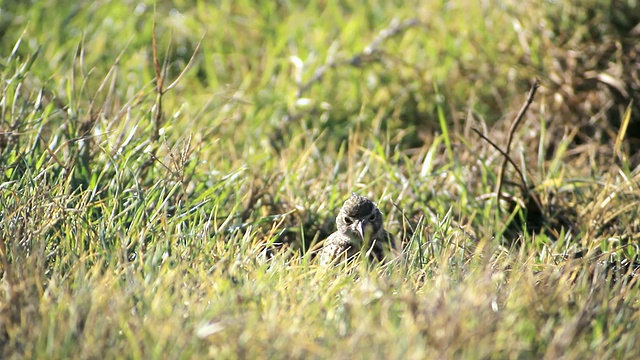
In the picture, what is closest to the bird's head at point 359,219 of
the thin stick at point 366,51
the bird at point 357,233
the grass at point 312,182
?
the bird at point 357,233

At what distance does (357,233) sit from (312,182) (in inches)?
35.8

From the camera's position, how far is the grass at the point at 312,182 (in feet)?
8.50

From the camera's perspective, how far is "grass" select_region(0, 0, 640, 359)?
8.50 feet

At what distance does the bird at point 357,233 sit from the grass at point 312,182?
0.15 metres

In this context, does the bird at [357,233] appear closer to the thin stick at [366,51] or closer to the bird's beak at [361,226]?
the bird's beak at [361,226]

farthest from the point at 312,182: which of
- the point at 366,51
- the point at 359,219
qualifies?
the point at 366,51

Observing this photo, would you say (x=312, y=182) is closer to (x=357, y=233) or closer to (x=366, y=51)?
(x=357, y=233)

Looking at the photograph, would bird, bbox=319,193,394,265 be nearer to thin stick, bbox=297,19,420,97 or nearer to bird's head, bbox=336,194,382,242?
bird's head, bbox=336,194,382,242

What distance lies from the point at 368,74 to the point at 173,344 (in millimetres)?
3644

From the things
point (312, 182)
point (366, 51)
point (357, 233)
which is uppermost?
point (366, 51)

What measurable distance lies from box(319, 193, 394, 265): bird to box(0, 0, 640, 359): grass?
151mm

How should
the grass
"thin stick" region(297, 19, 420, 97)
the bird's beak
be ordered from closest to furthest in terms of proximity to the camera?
the grass, the bird's beak, "thin stick" region(297, 19, 420, 97)

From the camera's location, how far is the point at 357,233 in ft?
11.8

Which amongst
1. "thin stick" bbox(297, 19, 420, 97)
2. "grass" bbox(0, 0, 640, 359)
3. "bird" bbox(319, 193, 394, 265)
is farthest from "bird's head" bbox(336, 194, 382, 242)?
"thin stick" bbox(297, 19, 420, 97)
